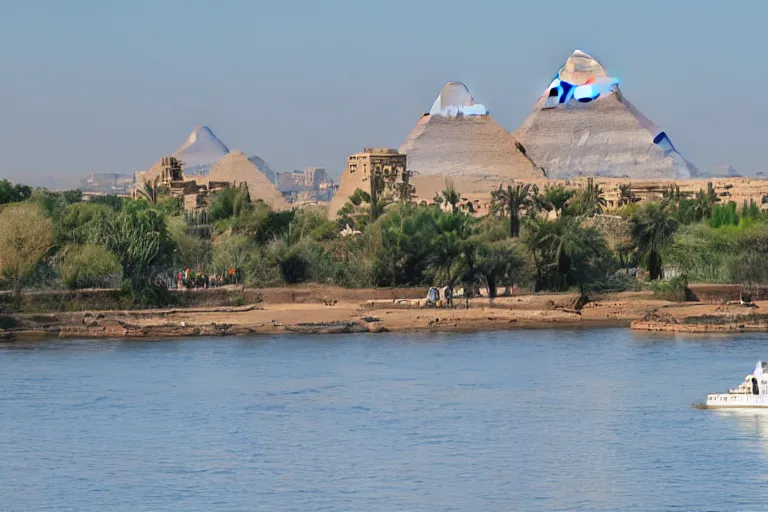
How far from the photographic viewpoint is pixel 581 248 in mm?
46906

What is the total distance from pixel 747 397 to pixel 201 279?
22.5 m

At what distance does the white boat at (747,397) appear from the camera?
28.5 metres

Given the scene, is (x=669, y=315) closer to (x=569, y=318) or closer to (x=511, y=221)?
(x=569, y=318)

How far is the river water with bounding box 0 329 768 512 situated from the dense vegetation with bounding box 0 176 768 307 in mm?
6194

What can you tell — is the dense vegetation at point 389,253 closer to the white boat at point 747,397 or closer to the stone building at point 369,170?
the white boat at point 747,397

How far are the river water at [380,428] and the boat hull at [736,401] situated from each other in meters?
0.43

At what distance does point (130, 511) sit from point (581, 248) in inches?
1078

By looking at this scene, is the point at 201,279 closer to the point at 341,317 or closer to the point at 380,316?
the point at 341,317

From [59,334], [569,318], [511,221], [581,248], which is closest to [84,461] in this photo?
[59,334]

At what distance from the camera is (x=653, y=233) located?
49.6 metres

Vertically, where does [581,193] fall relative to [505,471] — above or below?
above

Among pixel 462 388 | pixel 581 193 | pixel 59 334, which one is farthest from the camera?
pixel 581 193

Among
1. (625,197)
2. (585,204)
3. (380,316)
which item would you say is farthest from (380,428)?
(625,197)

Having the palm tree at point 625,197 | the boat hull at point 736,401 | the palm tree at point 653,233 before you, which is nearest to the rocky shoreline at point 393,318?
the palm tree at point 653,233
